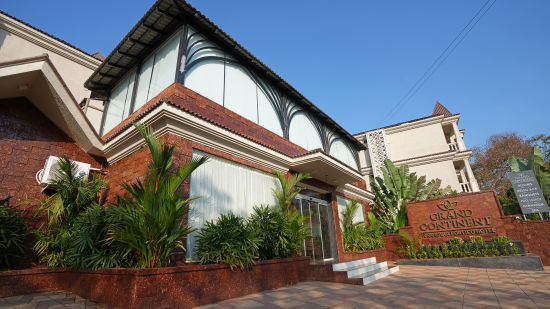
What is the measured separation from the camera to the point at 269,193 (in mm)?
8125

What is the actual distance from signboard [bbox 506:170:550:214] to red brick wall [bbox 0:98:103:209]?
14.8 meters

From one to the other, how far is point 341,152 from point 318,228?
17.3 feet

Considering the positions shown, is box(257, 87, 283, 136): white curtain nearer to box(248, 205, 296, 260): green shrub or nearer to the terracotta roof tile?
box(248, 205, 296, 260): green shrub

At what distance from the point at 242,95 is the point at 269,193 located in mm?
Result: 3392

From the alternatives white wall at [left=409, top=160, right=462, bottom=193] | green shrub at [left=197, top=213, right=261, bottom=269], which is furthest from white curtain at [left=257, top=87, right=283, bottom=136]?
white wall at [left=409, top=160, right=462, bottom=193]

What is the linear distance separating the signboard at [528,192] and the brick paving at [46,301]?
12995mm

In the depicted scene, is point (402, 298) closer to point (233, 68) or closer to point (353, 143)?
point (233, 68)

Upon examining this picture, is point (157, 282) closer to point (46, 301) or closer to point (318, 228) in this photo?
point (46, 301)

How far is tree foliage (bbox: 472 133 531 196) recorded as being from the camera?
75.8 ft

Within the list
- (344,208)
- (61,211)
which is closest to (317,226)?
(344,208)

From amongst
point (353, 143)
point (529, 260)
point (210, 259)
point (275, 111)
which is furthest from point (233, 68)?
point (529, 260)

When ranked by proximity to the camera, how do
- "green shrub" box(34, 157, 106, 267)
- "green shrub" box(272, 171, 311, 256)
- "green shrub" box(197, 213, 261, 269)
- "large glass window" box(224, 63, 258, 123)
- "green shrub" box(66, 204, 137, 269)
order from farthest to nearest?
1. "large glass window" box(224, 63, 258, 123)
2. "green shrub" box(272, 171, 311, 256)
3. "green shrub" box(34, 157, 106, 267)
4. "green shrub" box(197, 213, 261, 269)
5. "green shrub" box(66, 204, 137, 269)

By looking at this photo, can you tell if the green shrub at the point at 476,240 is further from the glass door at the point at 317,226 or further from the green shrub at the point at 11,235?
the green shrub at the point at 11,235

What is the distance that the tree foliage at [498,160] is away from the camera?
75.8 feet
